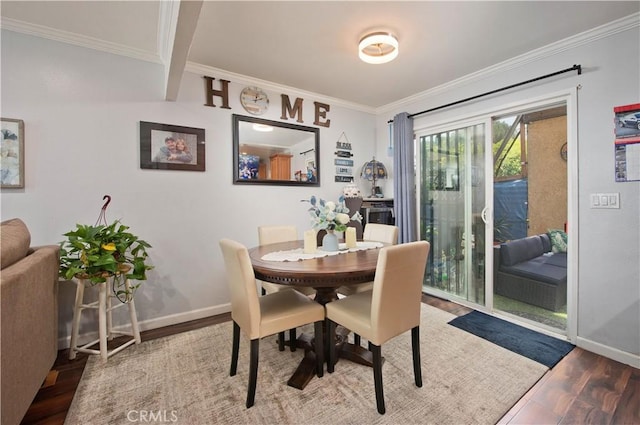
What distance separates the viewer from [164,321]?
2.58 meters

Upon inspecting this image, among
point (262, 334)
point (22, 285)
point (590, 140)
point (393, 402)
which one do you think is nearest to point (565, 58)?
point (590, 140)

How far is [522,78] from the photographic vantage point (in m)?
2.56

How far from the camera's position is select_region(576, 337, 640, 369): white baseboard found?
1950mm

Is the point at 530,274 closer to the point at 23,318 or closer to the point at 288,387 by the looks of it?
the point at 288,387

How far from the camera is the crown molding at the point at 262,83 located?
2693mm

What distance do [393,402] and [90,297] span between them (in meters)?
2.49

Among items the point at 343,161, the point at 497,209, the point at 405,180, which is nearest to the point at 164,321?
the point at 343,161

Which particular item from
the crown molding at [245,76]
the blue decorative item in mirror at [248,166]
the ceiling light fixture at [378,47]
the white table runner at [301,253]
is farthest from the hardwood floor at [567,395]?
the ceiling light fixture at [378,47]

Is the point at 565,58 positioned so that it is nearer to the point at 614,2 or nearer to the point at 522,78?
the point at 522,78

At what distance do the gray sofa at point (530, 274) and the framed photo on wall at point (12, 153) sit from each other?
4412 mm

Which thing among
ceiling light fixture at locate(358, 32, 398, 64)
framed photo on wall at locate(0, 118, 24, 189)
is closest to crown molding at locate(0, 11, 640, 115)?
framed photo on wall at locate(0, 118, 24, 189)

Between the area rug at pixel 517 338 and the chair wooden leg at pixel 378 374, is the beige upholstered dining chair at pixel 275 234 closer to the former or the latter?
the chair wooden leg at pixel 378 374

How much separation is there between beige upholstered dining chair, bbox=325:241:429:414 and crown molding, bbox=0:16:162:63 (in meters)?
2.66

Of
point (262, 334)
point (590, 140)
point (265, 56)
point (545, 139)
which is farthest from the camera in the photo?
point (545, 139)
